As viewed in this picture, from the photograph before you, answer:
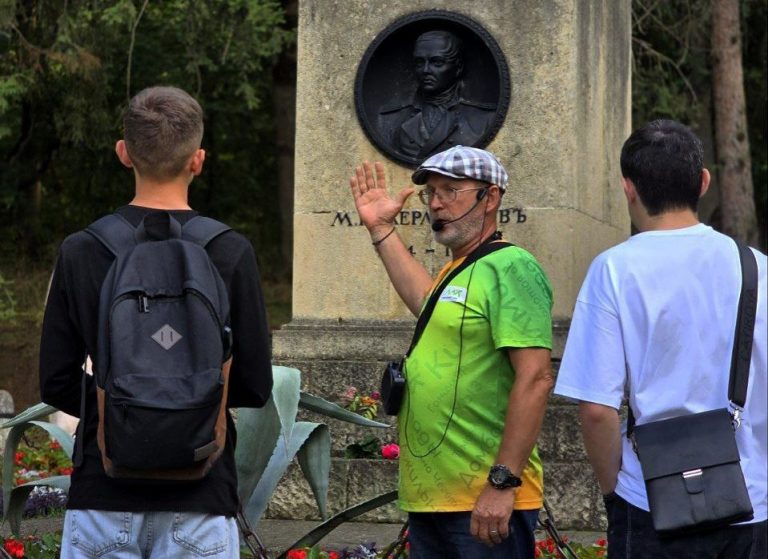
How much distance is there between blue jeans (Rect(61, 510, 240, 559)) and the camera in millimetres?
3107

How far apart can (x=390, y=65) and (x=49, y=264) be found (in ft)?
44.9

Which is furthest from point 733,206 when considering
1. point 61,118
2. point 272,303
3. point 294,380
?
point 294,380

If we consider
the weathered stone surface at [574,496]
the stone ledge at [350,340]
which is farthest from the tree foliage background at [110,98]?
the weathered stone surface at [574,496]

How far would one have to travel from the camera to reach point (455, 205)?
13.4 feet

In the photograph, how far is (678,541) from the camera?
321cm

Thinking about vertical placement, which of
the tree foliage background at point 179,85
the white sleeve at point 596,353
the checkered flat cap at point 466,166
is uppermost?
the tree foliage background at point 179,85

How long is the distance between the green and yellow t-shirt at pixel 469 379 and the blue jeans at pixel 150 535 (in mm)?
811

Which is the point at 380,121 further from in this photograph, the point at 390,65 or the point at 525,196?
the point at 525,196

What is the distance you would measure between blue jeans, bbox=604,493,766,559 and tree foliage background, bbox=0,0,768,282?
13145mm

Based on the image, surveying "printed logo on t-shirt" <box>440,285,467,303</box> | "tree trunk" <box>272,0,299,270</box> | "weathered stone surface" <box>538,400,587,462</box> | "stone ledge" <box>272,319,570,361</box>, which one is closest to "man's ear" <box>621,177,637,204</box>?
"printed logo on t-shirt" <box>440,285,467,303</box>

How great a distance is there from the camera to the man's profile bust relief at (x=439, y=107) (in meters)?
8.34

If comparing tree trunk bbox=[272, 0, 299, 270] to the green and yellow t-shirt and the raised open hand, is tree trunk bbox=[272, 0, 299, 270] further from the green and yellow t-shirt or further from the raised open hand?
the green and yellow t-shirt

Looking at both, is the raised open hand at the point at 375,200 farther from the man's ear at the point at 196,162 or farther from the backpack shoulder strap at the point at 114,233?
the backpack shoulder strap at the point at 114,233

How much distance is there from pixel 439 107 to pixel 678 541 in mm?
5432
